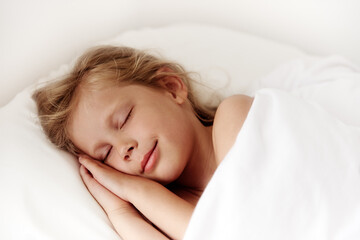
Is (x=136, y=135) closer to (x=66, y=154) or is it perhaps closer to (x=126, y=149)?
(x=126, y=149)

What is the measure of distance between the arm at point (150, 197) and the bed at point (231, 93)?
6 cm

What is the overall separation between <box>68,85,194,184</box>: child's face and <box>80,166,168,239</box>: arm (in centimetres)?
7

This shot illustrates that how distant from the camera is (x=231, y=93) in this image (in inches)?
54.2

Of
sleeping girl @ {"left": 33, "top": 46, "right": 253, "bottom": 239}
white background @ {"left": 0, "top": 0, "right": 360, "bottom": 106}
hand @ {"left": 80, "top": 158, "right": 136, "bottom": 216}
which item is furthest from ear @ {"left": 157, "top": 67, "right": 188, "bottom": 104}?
white background @ {"left": 0, "top": 0, "right": 360, "bottom": 106}

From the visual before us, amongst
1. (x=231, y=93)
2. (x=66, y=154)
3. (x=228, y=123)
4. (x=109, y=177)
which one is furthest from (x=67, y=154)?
(x=231, y=93)

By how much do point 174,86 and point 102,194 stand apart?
350mm

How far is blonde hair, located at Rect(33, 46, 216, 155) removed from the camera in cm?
111

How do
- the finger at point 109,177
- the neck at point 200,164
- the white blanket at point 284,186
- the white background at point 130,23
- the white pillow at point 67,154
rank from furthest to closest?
the white background at point 130,23 → the neck at point 200,164 → the finger at point 109,177 → the white pillow at point 67,154 → the white blanket at point 284,186

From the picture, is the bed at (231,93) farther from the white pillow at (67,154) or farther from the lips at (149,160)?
the lips at (149,160)

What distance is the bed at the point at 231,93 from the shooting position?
0.79 meters

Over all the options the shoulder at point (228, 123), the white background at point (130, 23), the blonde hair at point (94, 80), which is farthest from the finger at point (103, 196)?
the white background at point (130, 23)

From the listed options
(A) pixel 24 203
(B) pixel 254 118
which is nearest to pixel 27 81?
(A) pixel 24 203

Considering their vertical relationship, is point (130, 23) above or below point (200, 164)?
above

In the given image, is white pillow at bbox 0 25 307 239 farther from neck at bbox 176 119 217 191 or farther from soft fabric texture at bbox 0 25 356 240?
neck at bbox 176 119 217 191
